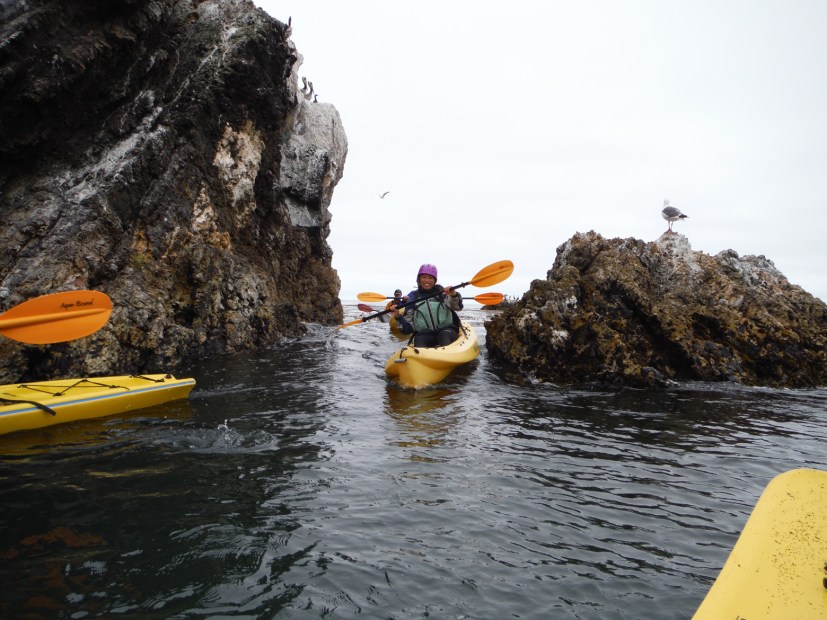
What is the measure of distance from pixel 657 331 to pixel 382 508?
25.6ft

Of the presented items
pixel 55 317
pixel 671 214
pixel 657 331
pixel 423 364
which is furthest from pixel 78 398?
pixel 671 214

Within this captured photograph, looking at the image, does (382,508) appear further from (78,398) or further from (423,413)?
(78,398)

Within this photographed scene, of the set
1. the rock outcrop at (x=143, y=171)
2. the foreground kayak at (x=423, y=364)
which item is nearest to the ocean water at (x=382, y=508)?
the foreground kayak at (x=423, y=364)

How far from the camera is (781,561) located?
2.50 metres

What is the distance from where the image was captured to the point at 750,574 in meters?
2.41

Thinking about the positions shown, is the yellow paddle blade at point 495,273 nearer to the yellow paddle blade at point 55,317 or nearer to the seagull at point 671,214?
the seagull at point 671,214

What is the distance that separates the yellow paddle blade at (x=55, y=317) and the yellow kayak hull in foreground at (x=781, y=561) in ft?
22.3

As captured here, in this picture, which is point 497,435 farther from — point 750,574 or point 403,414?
point 750,574

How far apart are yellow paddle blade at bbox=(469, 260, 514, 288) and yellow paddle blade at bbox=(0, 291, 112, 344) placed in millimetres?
7022

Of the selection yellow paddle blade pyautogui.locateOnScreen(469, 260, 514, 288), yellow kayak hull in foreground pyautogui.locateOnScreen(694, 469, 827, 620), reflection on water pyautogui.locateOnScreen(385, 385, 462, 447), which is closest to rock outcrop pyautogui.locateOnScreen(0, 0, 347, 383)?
reflection on water pyautogui.locateOnScreen(385, 385, 462, 447)

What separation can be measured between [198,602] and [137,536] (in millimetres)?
930

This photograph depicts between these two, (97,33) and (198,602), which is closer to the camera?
(198,602)

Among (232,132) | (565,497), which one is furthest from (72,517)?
(232,132)

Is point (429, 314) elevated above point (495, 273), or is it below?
below
